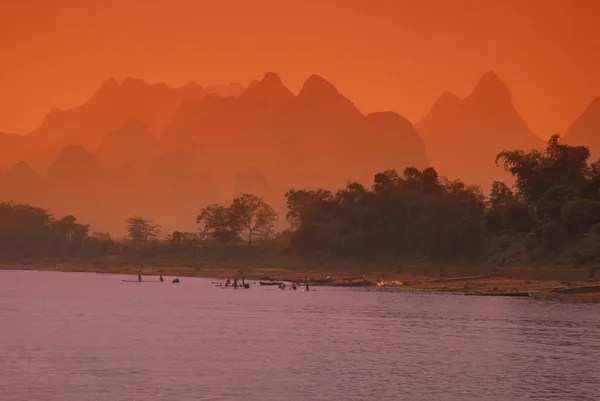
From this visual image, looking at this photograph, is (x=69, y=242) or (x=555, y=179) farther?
(x=69, y=242)

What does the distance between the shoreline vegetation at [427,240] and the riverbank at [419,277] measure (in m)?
0.20

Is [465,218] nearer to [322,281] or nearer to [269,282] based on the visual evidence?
[322,281]

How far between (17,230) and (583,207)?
12130 centimetres

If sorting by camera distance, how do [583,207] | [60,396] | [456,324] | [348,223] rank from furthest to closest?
[348,223], [583,207], [456,324], [60,396]


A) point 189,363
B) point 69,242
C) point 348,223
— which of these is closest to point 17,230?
point 69,242

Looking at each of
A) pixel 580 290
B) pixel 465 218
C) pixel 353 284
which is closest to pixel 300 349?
pixel 580 290

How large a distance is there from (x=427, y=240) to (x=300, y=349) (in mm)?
76847

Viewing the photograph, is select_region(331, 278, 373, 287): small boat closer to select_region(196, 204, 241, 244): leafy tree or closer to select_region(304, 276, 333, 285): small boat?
select_region(304, 276, 333, 285): small boat

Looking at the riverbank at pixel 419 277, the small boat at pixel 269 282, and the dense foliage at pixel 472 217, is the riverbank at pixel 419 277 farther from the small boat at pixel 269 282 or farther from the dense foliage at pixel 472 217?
the dense foliage at pixel 472 217

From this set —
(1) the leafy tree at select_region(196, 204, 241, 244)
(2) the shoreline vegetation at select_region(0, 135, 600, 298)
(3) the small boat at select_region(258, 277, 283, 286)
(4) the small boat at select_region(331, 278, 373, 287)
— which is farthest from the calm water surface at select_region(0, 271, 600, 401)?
(1) the leafy tree at select_region(196, 204, 241, 244)

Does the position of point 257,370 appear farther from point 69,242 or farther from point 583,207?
point 69,242

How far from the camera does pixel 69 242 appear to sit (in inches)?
7589

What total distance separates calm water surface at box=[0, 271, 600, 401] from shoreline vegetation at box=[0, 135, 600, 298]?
1572 cm

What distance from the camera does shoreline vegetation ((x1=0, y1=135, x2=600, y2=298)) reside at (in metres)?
114
